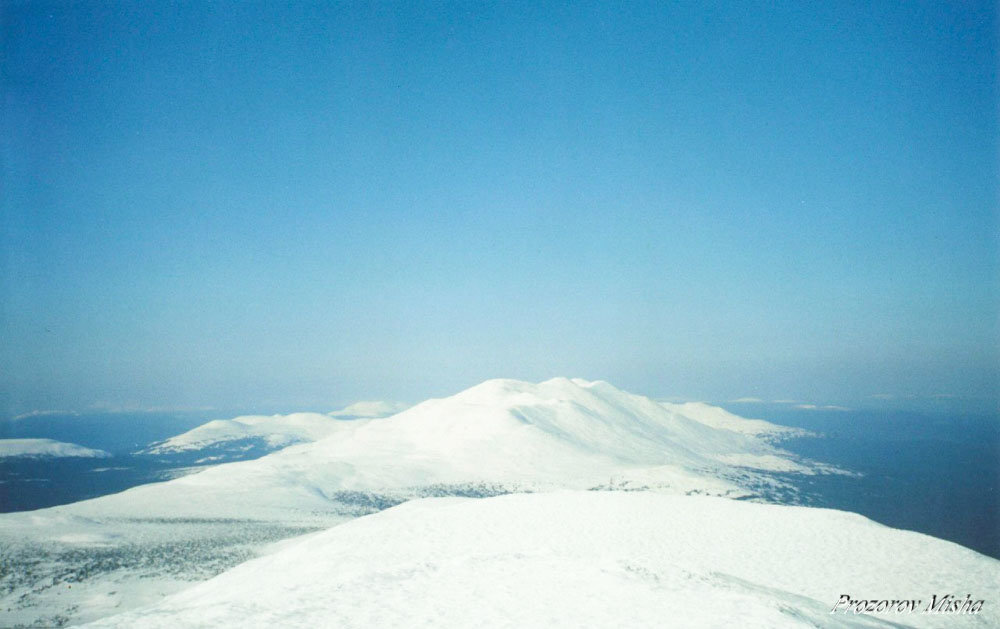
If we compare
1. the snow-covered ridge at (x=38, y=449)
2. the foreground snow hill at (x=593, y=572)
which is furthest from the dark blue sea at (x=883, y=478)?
the foreground snow hill at (x=593, y=572)

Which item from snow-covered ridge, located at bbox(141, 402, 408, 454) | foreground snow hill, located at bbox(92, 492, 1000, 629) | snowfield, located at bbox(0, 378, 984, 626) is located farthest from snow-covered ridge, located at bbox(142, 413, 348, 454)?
foreground snow hill, located at bbox(92, 492, 1000, 629)

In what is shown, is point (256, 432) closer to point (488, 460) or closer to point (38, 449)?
point (38, 449)

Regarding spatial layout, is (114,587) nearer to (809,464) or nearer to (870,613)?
(870,613)

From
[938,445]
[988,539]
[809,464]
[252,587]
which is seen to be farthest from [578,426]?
[938,445]

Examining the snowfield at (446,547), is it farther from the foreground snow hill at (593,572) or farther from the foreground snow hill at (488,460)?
the foreground snow hill at (488,460)

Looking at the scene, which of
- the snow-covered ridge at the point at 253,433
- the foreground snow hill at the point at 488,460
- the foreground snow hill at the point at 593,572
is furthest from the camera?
the snow-covered ridge at the point at 253,433
